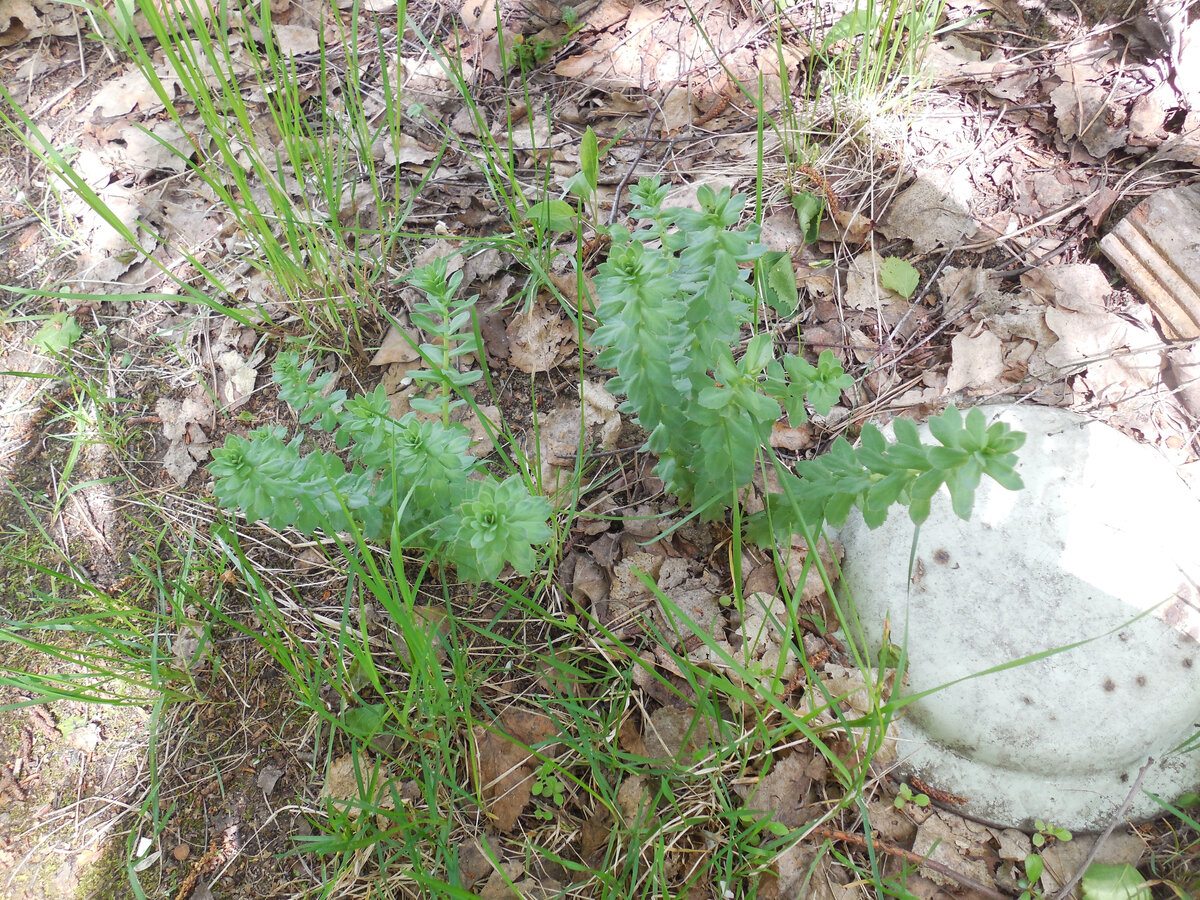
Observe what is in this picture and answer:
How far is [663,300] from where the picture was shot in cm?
157

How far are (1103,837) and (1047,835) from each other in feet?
0.38

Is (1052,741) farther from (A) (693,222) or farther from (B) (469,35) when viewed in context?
(B) (469,35)

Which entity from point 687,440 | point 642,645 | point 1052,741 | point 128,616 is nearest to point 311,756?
point 128,616

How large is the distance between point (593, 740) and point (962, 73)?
2.62 meters

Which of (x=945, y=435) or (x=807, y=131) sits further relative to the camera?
(x=807, y=131)

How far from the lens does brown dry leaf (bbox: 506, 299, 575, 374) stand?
241 cm

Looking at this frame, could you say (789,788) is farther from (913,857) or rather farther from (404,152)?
(404,152)

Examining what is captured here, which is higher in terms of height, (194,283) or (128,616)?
(194,283)

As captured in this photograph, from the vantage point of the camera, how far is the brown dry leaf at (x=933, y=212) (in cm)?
245

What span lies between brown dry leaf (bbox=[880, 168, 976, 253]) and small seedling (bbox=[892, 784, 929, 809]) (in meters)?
1.65

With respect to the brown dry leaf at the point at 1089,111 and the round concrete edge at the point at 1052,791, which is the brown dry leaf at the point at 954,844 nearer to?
the round concrete edge at the point at 1052,791

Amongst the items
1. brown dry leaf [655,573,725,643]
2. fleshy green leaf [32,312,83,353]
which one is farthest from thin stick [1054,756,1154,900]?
fleshy green leaf [32,312,83,353]

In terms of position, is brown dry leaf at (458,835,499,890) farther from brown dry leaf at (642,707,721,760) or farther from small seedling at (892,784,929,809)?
small seedling at (892,784,929,809)

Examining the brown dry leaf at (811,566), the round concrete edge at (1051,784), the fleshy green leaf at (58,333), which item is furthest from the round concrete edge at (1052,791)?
the fleshy green leaf at (58,333)
